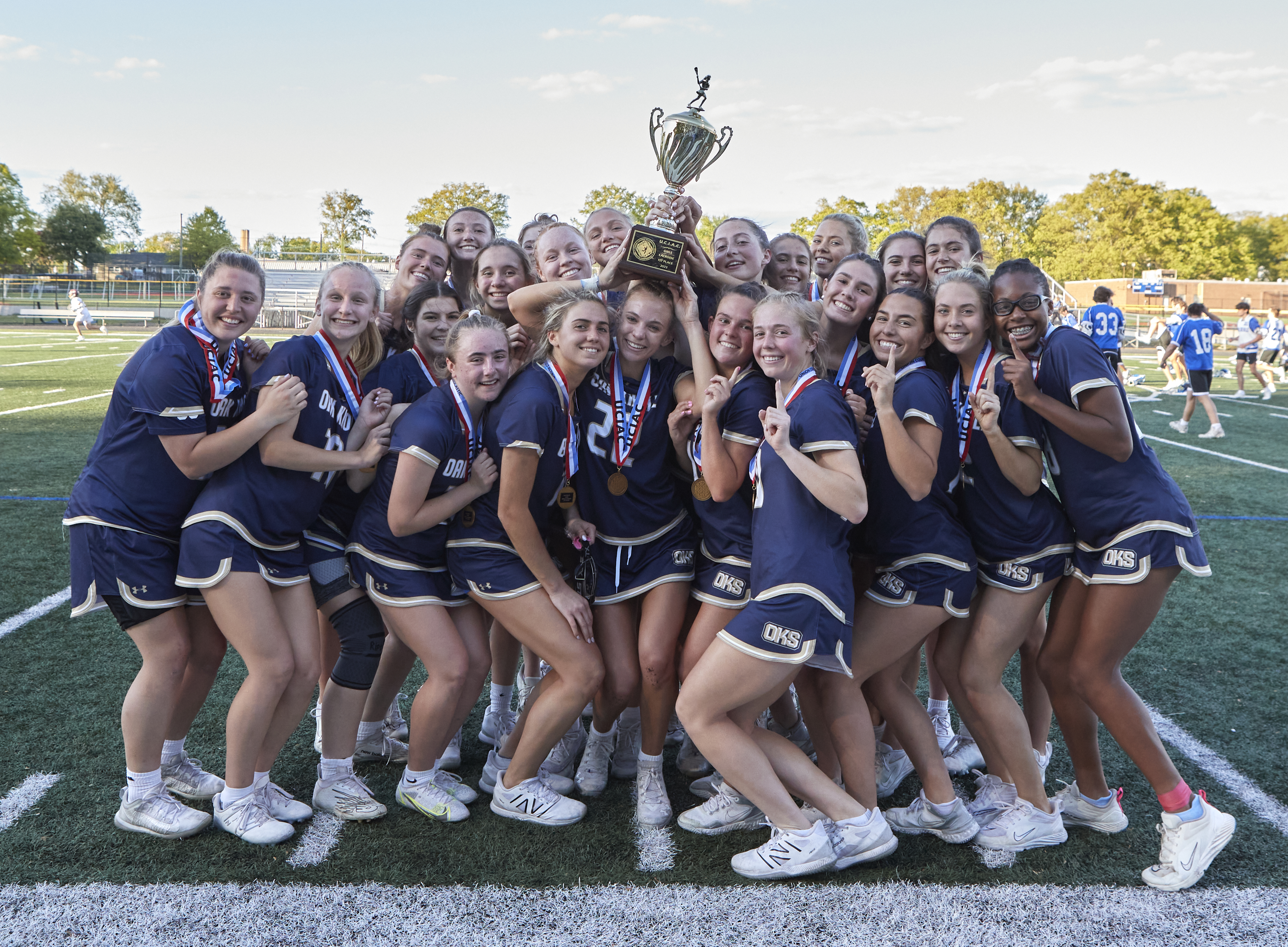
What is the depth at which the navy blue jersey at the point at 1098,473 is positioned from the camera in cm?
304

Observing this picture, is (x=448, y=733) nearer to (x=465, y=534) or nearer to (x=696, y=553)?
(x=465, y=534)

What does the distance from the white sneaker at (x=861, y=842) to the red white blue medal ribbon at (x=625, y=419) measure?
152 cm

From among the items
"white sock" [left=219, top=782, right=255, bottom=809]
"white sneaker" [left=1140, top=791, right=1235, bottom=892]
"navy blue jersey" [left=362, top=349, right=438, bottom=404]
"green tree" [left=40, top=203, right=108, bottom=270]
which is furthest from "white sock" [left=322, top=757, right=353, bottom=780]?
"green tree" [left=40, top=203, right=108, bottom=270]

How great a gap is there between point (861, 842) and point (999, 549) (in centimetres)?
114

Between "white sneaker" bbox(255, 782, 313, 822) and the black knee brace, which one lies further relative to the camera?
the black knee brace

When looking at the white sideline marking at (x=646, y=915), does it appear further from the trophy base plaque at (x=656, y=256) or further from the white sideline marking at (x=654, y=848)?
the trophy base plaque at (x=656, y=256)

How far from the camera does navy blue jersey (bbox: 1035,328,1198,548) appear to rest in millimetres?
3043

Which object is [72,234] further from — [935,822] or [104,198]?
[935,822]

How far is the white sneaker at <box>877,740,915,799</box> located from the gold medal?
4.55 feet

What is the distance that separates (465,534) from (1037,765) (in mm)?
2267

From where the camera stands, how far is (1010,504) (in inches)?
127

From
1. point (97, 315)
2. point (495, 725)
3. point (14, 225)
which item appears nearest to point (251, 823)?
point (495, 725)

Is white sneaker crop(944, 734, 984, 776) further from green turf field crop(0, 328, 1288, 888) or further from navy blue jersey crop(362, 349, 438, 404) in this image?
navy blue jersey crop(362, 349, 438, 404)

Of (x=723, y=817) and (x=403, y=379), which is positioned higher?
(x=403, y=379)
